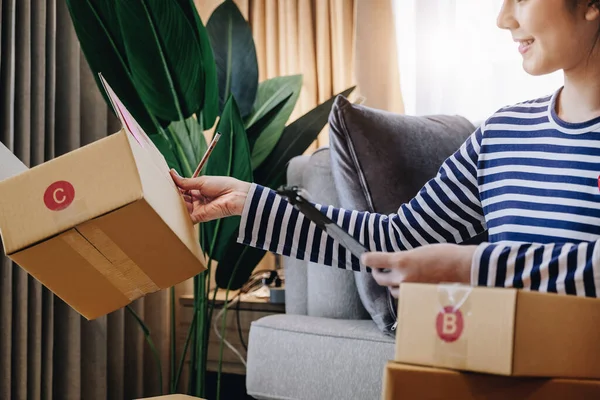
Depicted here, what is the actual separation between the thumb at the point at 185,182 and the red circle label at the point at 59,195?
24cm

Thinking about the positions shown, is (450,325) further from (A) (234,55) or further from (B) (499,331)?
(A) (234,55)

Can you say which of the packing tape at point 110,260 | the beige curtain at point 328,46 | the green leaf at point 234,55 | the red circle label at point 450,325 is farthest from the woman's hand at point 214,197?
the beige curtain at point 328,46

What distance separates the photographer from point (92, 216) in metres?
0.79

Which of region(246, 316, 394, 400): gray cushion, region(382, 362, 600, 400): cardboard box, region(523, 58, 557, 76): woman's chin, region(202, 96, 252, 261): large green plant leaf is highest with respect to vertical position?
region(523, 58, 557, 76): woman's chin

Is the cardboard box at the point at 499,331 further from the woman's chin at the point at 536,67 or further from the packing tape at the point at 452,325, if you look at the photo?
the woman's chin at the point at 536,67

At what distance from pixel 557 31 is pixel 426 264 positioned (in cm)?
51

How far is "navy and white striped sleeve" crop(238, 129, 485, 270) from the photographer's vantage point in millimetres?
1104

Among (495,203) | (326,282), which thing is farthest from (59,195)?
(326,282)

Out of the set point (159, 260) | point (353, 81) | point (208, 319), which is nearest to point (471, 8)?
point (353, 81)

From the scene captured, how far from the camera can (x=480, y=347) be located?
2.00 feet

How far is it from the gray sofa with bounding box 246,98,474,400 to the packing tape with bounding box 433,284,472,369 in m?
0.73

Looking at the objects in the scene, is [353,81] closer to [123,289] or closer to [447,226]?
[447,226]

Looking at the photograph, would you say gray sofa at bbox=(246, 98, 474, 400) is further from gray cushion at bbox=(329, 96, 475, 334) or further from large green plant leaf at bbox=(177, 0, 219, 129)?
large green plant leaf at bbox=(177, 0, 219, 129)

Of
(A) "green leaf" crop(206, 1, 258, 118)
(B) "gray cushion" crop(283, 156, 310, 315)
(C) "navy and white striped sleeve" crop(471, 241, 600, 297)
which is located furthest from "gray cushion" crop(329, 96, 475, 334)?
(C) "navy and white striped sleeve" crop(471, 241, 600, 297)
